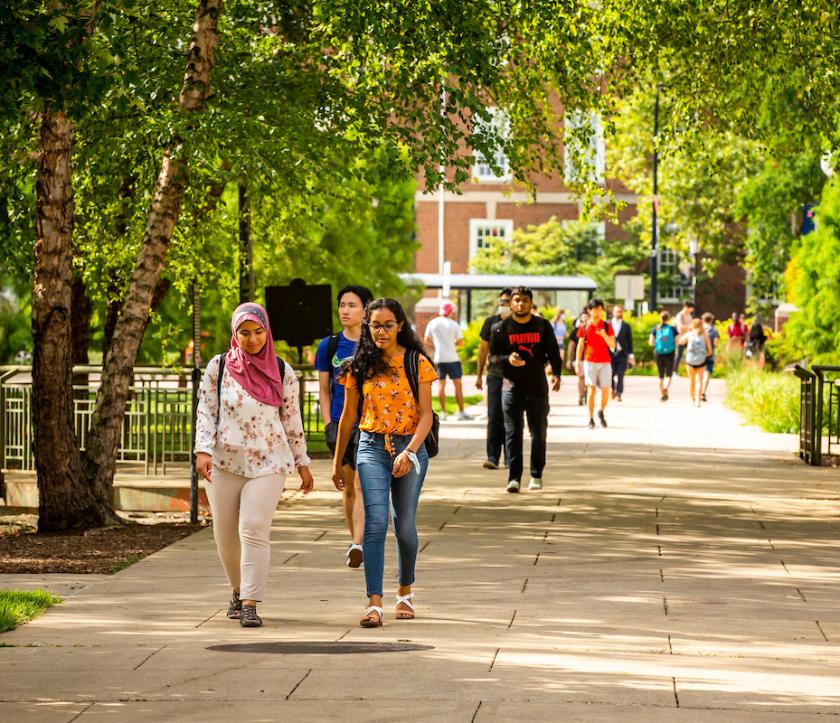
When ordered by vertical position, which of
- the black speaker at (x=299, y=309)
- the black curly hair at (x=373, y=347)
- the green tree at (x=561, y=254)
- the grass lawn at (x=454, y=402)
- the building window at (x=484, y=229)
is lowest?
the grass lawn at (x=454, y=402)

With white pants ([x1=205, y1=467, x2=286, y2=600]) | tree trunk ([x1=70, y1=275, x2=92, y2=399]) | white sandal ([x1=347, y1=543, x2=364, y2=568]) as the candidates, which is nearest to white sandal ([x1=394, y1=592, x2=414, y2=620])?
white pants ([x1=205, y1=467, x2=286, y2=600])

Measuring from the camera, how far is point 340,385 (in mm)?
10609

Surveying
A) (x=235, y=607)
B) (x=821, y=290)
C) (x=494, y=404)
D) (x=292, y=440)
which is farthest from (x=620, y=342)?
(x=235, y=607)

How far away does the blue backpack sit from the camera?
3005cm

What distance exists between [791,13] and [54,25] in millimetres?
7897

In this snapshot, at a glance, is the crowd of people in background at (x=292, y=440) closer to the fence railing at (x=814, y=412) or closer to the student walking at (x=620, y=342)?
the fence railing at (x=814, y=412)

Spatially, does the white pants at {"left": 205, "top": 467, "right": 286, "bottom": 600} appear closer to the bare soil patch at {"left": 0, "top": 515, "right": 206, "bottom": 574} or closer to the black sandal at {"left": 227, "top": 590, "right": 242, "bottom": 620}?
the black sandal at {"left": 227, "top": 590, "right": 242, "bottom": 620}

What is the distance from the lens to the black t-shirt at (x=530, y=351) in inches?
575

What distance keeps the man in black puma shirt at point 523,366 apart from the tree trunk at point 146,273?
3137 mm

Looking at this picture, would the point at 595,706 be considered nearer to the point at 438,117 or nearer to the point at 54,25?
the point at 54,25

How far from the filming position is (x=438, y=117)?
44.5 feet

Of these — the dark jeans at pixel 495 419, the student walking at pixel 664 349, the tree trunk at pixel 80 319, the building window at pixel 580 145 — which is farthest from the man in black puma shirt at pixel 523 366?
the student walking at pixel 664 349

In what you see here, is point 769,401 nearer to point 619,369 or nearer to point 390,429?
point 619,369

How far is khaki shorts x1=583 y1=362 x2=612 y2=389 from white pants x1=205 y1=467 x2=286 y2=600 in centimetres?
1462
